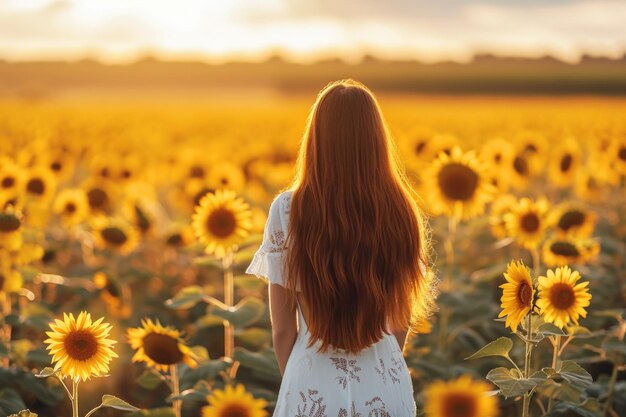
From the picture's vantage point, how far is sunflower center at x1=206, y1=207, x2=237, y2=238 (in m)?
4.62

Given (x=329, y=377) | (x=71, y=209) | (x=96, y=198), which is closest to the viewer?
(x=329, y=377)

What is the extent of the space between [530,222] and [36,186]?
4079 millimetres

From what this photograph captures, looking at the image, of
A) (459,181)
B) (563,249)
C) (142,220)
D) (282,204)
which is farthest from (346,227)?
(142,220)

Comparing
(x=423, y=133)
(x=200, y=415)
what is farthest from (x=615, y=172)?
(x=200, y=415)

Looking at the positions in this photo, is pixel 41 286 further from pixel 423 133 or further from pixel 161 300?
pixel 423 133

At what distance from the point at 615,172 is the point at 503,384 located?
5.65 metres

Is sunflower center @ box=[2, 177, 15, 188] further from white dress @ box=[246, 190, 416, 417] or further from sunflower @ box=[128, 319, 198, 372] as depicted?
white dress @ box=[246, 190, 416, 417]

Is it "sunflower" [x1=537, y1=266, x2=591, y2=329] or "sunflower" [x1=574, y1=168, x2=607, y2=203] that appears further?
"sunflower" [x1=574, y1=168, x2=607, y2=203]

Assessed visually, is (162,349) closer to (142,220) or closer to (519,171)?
(142,220)

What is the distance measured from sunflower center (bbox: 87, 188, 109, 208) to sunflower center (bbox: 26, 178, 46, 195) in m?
0.38

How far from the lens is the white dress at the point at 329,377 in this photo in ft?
10.0

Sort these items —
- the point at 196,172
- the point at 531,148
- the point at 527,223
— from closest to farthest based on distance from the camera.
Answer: the point at 527,223, the point at 196,172, the point at 531,148

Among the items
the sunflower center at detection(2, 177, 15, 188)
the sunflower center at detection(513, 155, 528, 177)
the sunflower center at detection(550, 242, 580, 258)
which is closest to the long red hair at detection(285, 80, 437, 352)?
the sunflower center at detection(550, 242, 580, 258)

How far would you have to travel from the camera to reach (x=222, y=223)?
15.2ft
